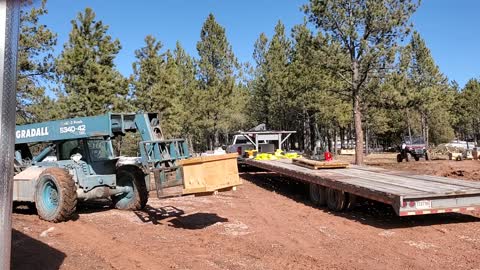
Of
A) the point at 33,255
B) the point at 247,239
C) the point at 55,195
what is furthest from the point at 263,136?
the point at 33,255

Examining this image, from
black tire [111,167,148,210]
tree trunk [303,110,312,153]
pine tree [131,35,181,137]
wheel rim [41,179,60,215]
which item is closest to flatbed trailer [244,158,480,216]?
black tire [111,167,148,210]

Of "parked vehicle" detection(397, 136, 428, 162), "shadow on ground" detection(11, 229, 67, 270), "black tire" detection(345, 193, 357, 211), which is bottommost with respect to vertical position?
"shadow on ground" detection(11, 229, 67, 270)

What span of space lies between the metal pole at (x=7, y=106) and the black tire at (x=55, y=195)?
706cm

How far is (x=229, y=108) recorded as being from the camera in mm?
41531

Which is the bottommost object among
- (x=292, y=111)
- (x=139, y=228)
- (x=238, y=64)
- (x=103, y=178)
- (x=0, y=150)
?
(x=139, y=228)

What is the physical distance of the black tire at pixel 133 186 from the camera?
37.5 feet

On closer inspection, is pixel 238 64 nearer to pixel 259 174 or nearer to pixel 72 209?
pixel 259 174

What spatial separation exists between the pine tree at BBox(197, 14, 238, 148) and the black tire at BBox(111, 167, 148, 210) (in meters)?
28.9

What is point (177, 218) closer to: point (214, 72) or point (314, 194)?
point (314, 194)

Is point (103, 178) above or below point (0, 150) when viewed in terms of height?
below

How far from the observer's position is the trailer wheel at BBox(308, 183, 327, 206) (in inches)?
467

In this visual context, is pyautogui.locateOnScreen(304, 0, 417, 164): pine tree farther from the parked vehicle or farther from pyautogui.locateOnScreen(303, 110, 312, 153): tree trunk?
pyautogui.locateOnScreen(303, 110, 312, 153): tree trunk

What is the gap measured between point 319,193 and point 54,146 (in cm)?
673

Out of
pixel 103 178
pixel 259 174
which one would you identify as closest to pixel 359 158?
pixel 259 174
